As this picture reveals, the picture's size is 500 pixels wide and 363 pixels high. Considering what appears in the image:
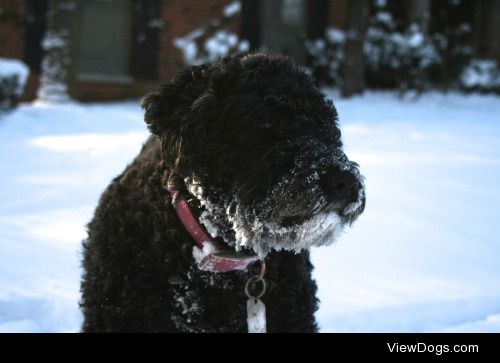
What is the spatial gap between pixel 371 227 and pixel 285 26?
34.8ft

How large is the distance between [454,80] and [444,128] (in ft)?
17.2

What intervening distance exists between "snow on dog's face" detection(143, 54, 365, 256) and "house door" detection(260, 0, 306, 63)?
11619 millimetres

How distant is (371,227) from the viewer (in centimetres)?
477

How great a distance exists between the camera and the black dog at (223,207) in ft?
7.52

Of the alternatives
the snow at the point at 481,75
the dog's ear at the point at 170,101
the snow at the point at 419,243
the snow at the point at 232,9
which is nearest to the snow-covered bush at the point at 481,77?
the snow at the point at 481,75

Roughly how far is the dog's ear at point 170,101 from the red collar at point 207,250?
0.31m

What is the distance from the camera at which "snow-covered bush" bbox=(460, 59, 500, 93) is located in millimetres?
12727

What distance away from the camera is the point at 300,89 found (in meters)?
2.46

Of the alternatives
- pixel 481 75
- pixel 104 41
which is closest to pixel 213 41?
pixel 104 41

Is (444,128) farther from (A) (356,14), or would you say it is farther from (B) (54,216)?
(B) (54,216)

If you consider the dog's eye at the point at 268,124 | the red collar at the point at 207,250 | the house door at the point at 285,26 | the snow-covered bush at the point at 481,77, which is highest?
the house door at the point at 285,26

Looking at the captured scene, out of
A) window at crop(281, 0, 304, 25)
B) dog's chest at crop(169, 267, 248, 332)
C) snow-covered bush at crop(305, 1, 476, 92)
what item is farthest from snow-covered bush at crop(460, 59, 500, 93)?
dog's chest at crop(169, 267, 248, 332)

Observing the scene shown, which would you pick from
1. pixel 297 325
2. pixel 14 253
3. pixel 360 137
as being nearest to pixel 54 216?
pixel 14 253

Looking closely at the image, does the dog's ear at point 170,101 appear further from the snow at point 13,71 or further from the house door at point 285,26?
the house door at point 285,26
